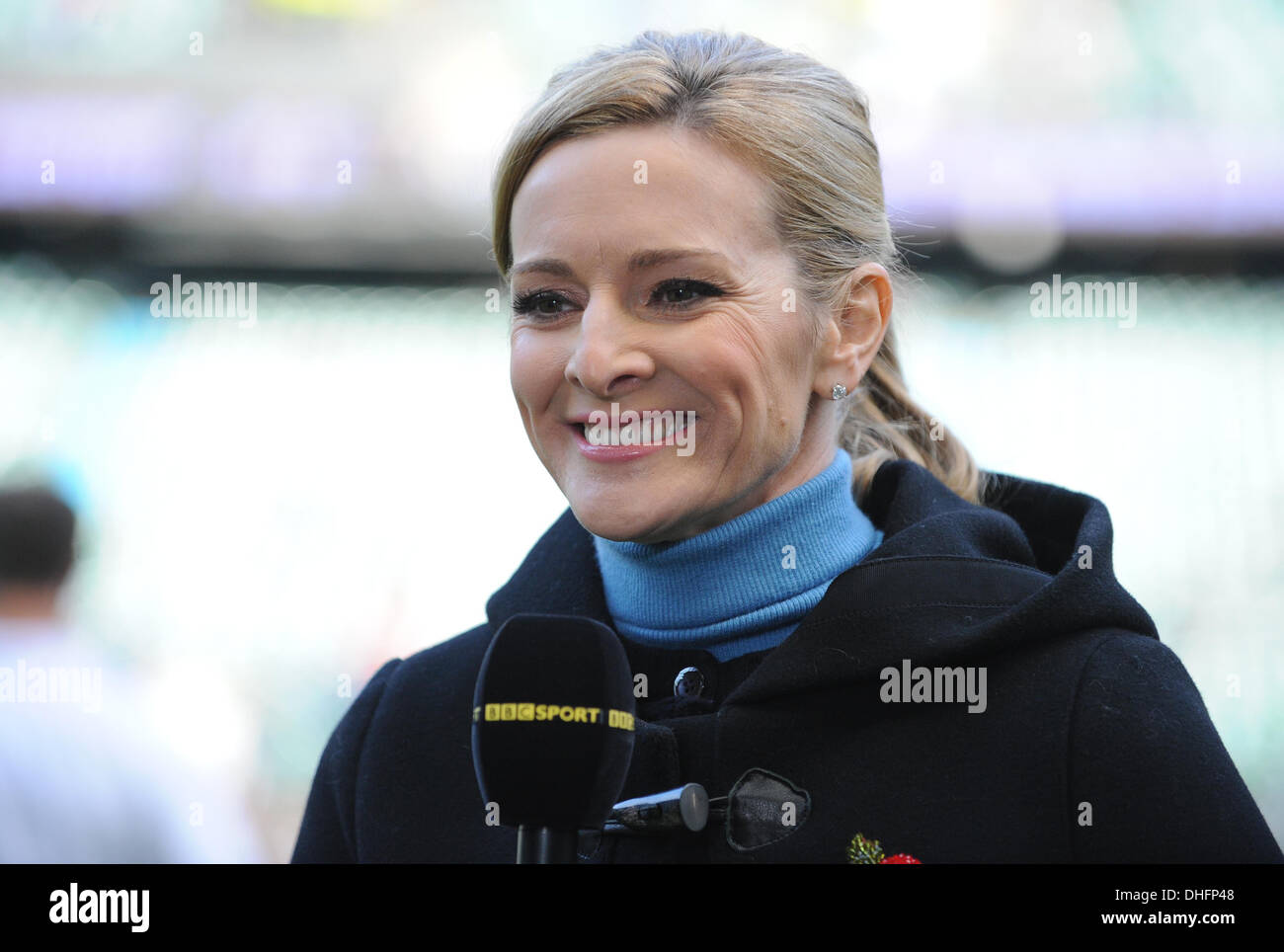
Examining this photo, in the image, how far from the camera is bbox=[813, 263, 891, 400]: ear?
4.27 ft

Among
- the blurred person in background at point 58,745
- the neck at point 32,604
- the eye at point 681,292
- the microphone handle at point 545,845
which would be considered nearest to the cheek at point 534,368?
the eye at point 681,292

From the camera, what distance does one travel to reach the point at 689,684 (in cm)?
128

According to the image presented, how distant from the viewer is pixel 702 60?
1.29 m

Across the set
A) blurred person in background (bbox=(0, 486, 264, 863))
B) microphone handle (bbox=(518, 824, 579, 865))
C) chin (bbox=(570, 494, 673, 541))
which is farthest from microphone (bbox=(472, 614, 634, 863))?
blurred person in background (bbox=(0, 486, 264, 863))

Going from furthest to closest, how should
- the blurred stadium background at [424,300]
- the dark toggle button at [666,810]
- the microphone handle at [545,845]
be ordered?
the blurred stadium background at [424,300]
the dark toggle button at [666,810]
the microphone handle at [545,845]

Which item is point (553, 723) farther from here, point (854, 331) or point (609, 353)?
point (854, 331)

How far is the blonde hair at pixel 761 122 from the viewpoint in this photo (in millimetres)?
1234

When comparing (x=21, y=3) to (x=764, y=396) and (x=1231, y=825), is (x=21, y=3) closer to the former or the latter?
(x=764, y=396)

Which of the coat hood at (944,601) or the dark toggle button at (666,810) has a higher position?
the coat hood at (944,601)

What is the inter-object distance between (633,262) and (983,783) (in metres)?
0.52

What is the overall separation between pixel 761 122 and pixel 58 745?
73.6 inches

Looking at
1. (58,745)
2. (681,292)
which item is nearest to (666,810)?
(681,292)

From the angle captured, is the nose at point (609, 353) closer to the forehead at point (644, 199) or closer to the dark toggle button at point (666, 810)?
the forehead at point (644, 199)
